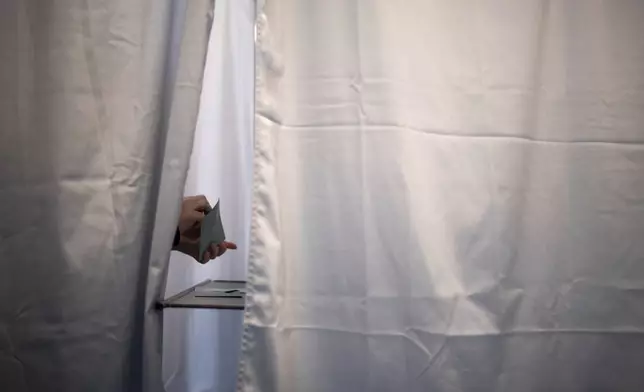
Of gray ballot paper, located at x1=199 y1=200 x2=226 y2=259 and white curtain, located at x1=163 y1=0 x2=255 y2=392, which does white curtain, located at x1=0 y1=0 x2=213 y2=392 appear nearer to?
gray ballot paper, located at x1=199 y1=200 x2=226 y2=259

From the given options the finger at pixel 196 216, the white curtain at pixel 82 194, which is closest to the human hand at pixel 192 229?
the finger at pixel 196 216

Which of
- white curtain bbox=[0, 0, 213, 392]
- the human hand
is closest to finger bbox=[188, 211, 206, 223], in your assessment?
the human hand

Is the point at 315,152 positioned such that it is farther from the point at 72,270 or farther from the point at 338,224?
the point at 72,270

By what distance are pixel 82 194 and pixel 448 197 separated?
22.7 inches

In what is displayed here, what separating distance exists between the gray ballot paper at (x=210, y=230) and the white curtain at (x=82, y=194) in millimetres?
79

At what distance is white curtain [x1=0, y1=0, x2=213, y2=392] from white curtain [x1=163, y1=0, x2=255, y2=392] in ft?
0.96

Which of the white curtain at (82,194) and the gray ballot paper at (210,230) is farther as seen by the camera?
the gray ballot paper at (210,230)

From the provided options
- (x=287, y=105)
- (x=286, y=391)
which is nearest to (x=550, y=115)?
(x=287, y=105)

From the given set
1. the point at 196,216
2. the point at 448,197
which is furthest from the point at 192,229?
the point at 448,197

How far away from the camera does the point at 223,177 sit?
113 centimetres

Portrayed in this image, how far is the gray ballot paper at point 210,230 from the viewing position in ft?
2.77

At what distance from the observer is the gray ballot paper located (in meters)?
0.85

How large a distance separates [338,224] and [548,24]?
0.48m

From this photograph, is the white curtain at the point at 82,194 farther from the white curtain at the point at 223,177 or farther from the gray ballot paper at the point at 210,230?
the white curtain at the point at 223,177
